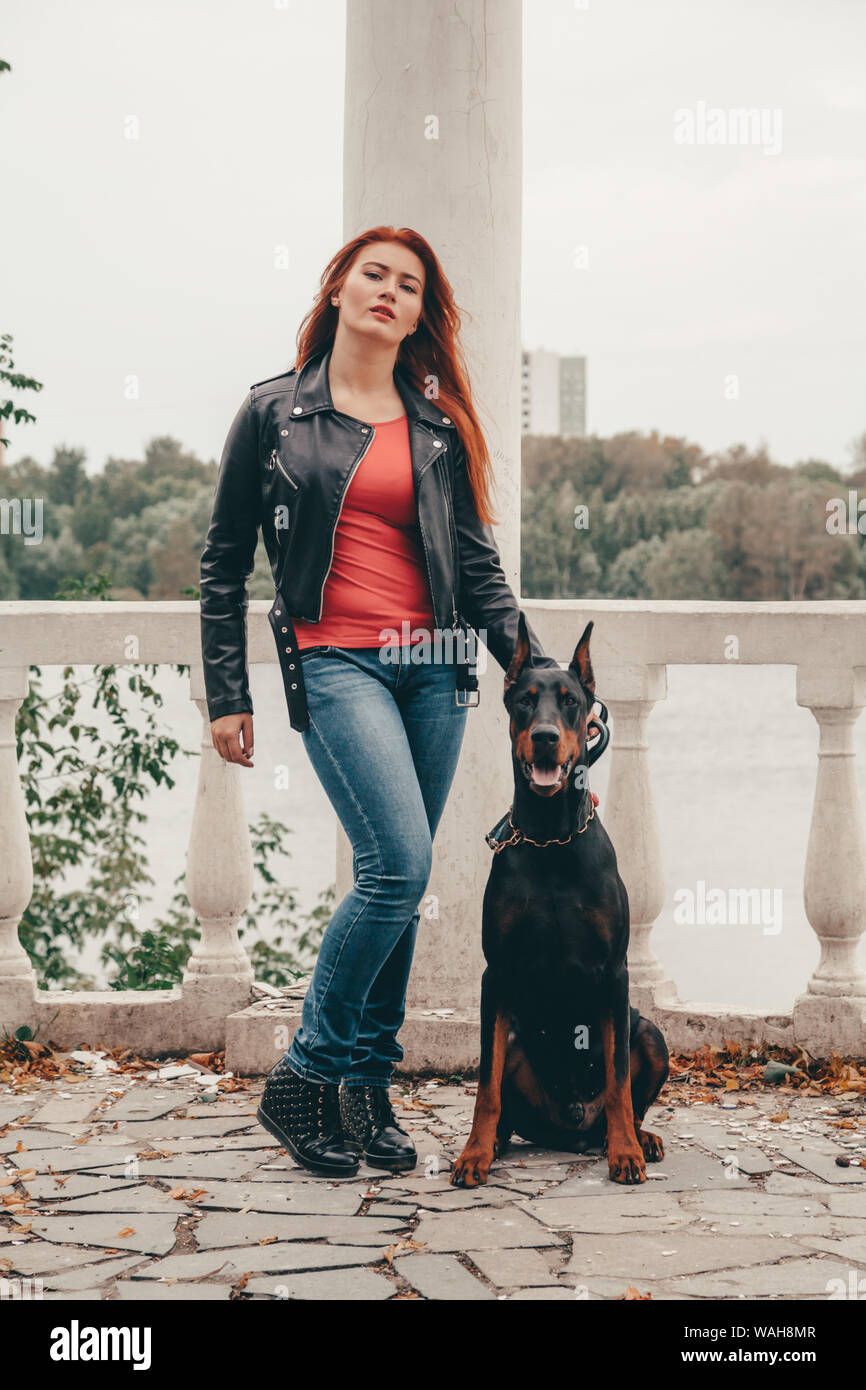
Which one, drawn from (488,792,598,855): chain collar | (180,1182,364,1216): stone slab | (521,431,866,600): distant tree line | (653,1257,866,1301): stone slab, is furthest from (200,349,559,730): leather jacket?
(521,431,866,600): distant tree line

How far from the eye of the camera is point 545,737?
133 inches

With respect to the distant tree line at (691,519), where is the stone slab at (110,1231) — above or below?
below

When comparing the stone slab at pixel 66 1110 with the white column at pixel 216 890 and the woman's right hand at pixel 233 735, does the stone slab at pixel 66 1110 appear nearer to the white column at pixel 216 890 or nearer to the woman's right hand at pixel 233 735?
the white column at pixel 216 890

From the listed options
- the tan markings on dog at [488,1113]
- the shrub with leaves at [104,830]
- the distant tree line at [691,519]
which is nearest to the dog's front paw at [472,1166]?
the tan markings on dog at [488,1113]

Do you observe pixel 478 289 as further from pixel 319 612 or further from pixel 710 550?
pixel 710 550

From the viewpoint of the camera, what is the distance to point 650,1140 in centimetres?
378

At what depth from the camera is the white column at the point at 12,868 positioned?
464cm

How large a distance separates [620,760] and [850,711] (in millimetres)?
652

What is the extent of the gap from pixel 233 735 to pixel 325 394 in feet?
2.65

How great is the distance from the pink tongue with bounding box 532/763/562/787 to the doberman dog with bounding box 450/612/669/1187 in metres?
0.04

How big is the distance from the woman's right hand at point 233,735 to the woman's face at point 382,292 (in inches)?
36.6

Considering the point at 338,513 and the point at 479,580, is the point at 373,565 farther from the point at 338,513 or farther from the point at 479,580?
the point at 479,580

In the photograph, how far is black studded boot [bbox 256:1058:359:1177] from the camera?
366cm
